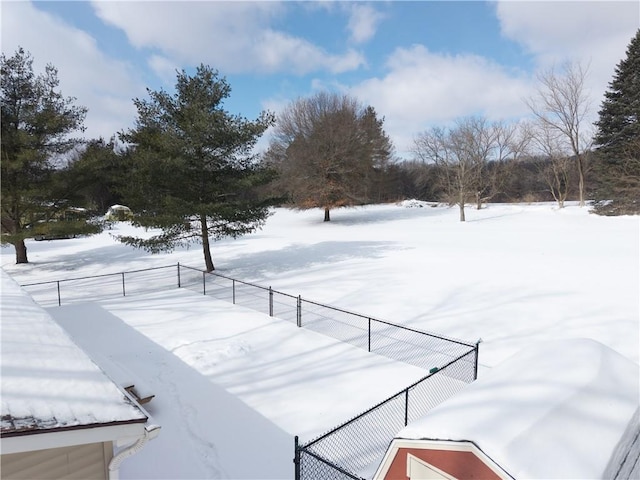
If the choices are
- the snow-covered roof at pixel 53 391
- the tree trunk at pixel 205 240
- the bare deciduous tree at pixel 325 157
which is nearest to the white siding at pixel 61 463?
the snow-covered roof at pixel 53 391

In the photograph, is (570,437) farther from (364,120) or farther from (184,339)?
(364,120)

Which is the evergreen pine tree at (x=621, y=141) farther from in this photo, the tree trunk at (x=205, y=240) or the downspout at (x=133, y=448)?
the downspout at (x=133, y=448)

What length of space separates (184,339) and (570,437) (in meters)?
8.28

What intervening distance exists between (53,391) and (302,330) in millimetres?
6881

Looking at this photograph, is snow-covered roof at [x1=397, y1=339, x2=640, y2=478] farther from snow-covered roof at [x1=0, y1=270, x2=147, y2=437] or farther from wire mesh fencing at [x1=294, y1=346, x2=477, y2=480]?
snow-covered roof at [x1=0, y1=270, x2=147, y2=437]

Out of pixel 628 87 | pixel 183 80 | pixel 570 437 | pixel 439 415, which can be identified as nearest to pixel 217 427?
pixel 439 415

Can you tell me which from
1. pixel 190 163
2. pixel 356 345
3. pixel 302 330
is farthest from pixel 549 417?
pixel 190 163

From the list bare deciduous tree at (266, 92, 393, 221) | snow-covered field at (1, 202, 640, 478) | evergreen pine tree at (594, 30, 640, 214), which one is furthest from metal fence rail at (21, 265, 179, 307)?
evergreen pine tree at (594, 30, 640, 214)

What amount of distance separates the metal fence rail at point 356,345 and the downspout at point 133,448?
1.48 m

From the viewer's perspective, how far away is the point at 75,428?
122 inches

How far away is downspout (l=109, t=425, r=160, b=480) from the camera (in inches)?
137

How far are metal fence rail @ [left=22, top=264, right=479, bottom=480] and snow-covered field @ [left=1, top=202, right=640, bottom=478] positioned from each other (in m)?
0.38

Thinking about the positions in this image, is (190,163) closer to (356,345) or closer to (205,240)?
(205,240)

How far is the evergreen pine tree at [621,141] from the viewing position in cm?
3117
